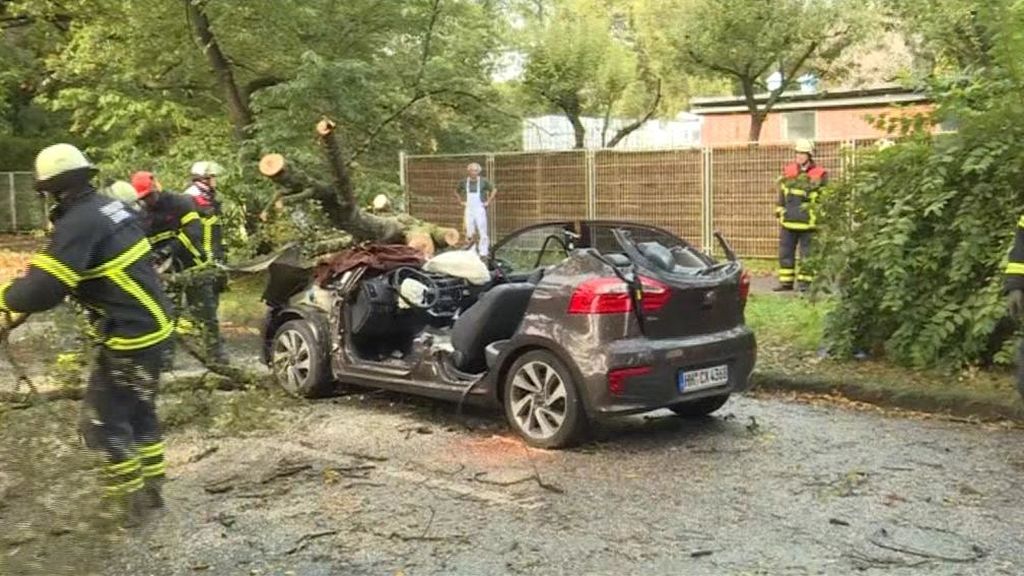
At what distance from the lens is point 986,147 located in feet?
26.2

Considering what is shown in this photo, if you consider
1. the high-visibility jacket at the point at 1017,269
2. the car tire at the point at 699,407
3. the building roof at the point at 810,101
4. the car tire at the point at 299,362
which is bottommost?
the car tire at the point at 699,407

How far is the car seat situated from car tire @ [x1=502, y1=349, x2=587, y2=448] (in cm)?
36

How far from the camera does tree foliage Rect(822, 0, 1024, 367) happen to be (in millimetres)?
7867

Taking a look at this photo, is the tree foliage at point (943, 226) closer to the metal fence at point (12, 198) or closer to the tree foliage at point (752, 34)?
the tree foliage at point (752, 34)

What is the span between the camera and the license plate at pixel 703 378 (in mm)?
6516

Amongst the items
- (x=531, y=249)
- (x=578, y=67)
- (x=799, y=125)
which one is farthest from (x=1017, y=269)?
(x=799, y=125)

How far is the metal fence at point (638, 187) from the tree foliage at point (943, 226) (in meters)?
7.32

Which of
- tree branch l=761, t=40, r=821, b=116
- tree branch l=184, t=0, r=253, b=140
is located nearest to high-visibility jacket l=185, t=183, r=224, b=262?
tree branch l=184, t=0, r=253, b=140

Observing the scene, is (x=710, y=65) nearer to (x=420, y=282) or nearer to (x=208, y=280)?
(x=208, y=280)

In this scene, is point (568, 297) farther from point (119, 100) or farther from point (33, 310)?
point (119, 100)

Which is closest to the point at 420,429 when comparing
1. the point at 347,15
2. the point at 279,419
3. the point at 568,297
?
the point at 279,419

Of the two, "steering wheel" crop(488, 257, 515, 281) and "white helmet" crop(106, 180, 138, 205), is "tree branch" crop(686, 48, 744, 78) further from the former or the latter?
"steering wheel" crop(488, 257, 515, 281)

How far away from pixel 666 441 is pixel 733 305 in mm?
955

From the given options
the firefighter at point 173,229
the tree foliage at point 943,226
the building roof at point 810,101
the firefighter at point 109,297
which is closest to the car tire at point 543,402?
the firefighter at point 109,297
